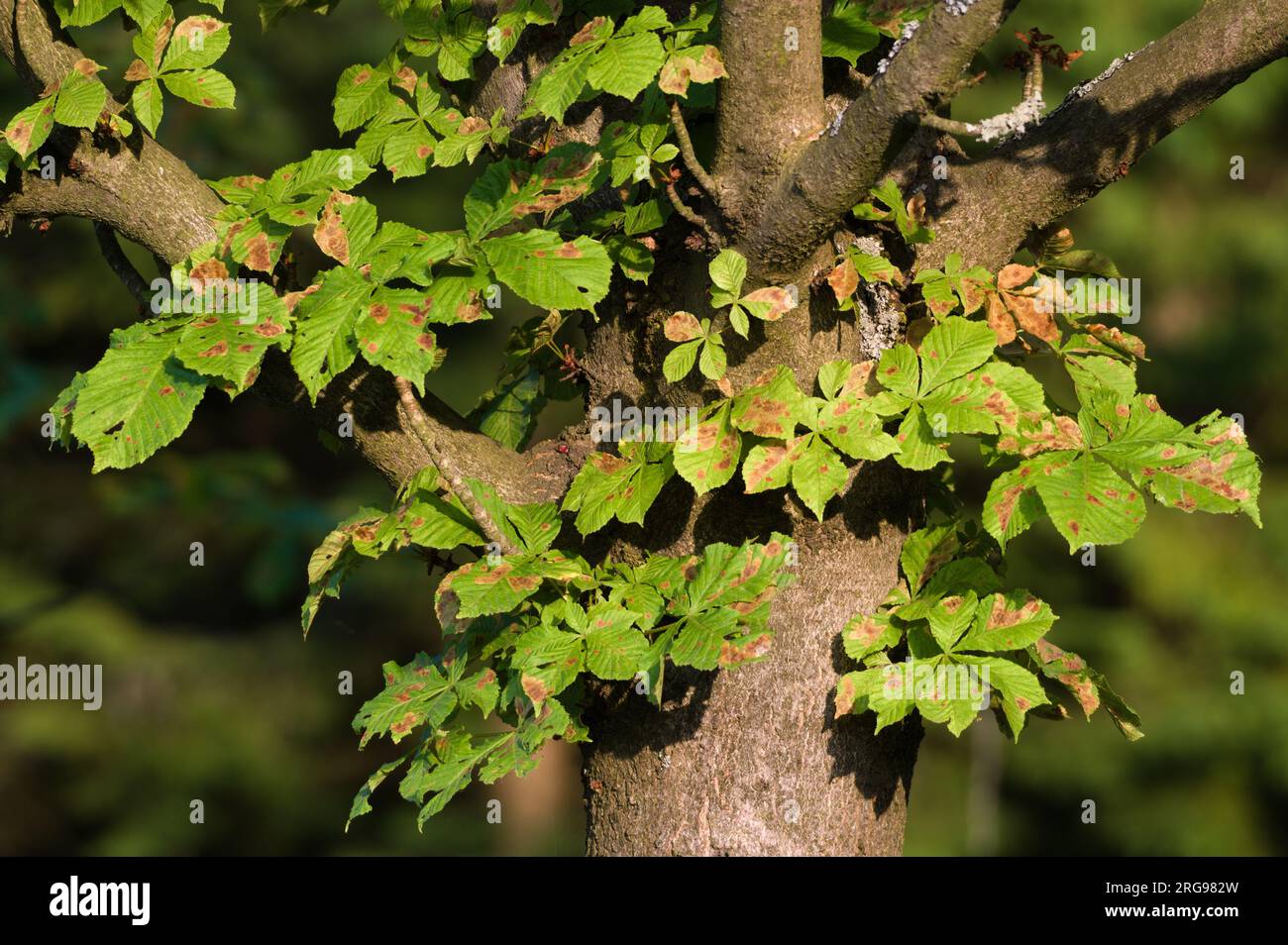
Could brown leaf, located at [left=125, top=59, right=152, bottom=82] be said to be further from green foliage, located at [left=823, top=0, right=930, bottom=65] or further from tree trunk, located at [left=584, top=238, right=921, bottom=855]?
green foliage, located at [left=823, top=0, right=930, bottom=65]

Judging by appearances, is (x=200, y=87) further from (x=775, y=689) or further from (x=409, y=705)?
(x=775, y=689)

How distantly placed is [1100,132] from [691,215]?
496mm

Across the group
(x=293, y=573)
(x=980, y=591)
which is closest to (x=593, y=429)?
(x=980, y=591)

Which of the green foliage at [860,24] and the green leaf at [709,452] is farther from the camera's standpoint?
the green foliage at [860,24]

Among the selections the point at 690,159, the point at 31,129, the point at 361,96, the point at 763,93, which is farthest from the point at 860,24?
the point at 31,129

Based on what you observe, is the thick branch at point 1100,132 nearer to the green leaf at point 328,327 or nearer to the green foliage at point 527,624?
the green foliage at point 527,624

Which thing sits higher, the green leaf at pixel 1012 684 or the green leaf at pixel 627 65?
the green leaf at pixel 627 65

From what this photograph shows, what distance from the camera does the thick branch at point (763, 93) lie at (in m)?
1.56

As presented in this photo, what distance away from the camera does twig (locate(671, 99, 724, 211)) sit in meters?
1.59

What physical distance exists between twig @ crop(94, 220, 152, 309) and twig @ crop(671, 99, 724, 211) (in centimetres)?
72

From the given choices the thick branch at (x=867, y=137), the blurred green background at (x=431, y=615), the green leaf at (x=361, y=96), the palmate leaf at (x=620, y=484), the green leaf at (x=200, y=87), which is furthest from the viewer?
the blurred green background at (x=431, y=615)
